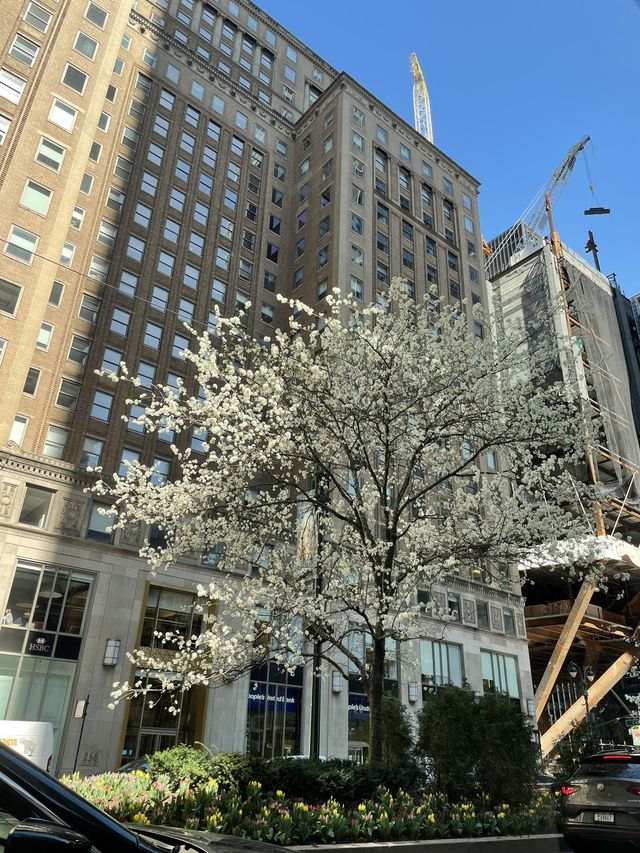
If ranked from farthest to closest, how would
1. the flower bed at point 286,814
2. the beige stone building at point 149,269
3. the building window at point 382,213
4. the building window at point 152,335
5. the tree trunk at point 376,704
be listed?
the building window at point 382,213, the building window at point 152,335, the beige stone building at point 149,269, the tree trunk at point 376,704, the flower bed at point 286,814

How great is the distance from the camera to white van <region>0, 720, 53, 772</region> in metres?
14.2

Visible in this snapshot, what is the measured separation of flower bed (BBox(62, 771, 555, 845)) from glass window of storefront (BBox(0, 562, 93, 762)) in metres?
21.0

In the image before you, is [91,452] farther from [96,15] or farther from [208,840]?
[208,840]

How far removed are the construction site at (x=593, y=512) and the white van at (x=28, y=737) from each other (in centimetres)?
4213

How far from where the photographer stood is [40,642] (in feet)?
99.3

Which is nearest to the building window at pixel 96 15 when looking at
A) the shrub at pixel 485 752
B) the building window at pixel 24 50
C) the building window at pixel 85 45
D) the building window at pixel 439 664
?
the building window at pixel 85 45

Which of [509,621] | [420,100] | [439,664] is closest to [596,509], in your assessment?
[509,621]

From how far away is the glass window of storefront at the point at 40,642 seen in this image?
29297 millimetres

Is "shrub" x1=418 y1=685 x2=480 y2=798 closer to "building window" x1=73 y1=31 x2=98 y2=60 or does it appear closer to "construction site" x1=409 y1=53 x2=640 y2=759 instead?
"construction site" x1=409 y1=53 x2=640 y2=759

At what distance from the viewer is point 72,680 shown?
101ft

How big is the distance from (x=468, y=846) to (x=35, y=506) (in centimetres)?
2836

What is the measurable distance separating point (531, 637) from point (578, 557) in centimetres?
5262

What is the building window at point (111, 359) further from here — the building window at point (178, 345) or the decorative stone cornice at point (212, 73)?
the decorative stone cornice at point (212, 73)

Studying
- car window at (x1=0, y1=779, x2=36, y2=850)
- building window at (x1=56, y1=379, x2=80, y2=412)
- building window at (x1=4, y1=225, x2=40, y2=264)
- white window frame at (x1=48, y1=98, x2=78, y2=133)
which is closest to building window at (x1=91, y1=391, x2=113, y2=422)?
building window at (x1=56, y1=379, x2=80, y2=412)
